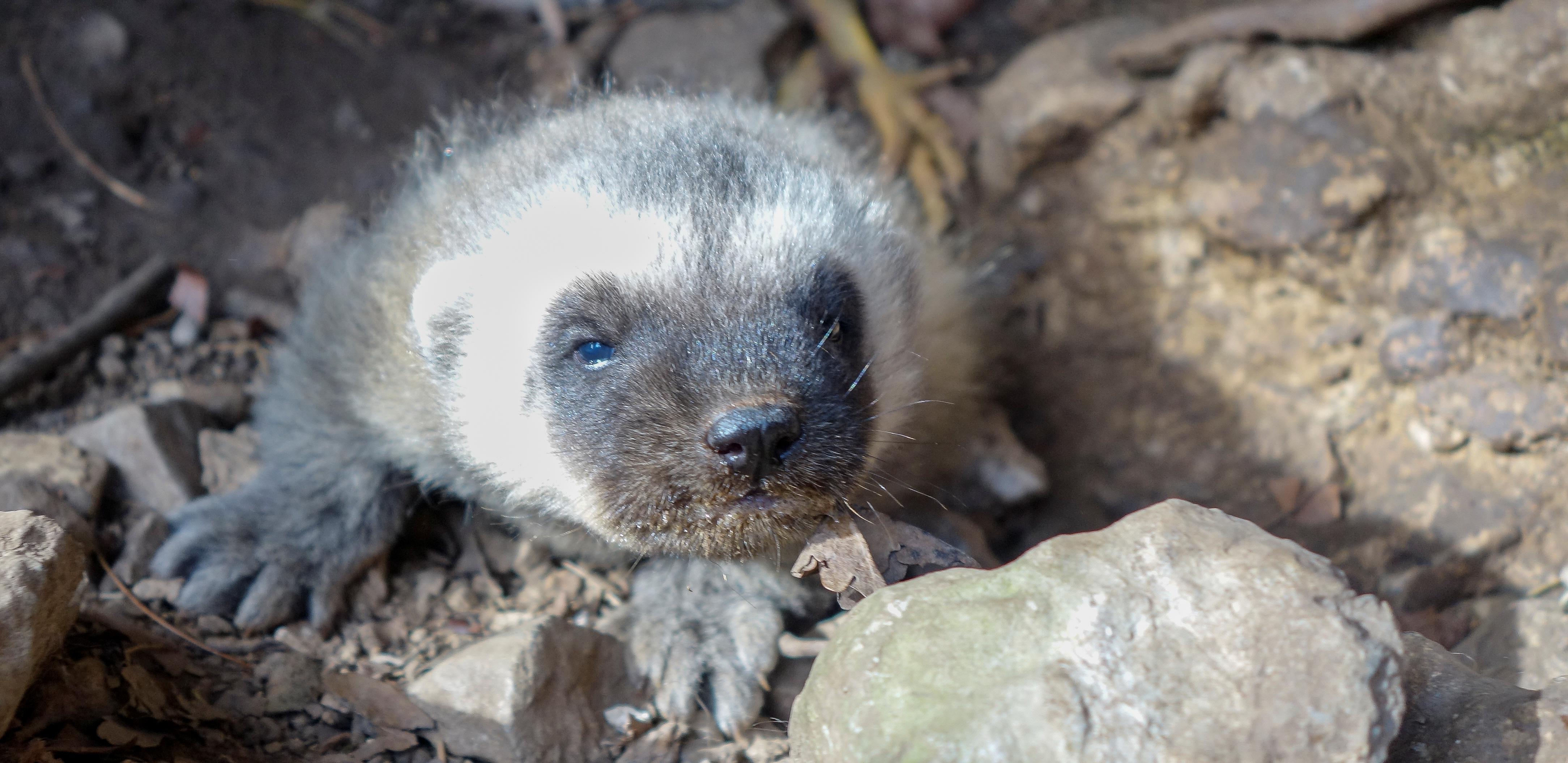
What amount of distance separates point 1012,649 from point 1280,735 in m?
0.44

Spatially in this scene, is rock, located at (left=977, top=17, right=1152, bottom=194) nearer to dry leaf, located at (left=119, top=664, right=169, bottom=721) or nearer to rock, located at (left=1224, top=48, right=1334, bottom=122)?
rock, located at (left=1224, top=48, right=1334, bottom=122)

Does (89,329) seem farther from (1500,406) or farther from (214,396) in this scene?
(1500,406)

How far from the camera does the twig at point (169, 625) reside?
9.36 ft

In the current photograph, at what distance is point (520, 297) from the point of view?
2.70m

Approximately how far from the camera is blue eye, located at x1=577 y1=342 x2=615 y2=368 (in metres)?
2.62

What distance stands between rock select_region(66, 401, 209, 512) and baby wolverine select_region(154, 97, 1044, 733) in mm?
159

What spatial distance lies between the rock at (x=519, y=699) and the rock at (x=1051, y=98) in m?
2.64

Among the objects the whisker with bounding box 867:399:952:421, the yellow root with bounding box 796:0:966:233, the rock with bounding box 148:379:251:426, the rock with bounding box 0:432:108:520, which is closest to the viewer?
the whisker with bounding box 867:399:952:421

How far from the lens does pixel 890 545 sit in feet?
8.42

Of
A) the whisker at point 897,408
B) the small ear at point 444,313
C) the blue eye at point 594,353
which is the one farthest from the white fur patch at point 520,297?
the whisker at point 897,408

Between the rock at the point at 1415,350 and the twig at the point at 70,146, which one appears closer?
the rock at the point at 1415,350

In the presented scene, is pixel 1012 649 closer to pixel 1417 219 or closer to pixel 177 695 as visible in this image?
pixel 177 695

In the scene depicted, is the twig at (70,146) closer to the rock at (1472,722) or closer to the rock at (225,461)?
the rock at (225,461)

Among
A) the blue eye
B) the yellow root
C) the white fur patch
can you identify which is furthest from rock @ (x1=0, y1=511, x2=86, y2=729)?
the yellow root
